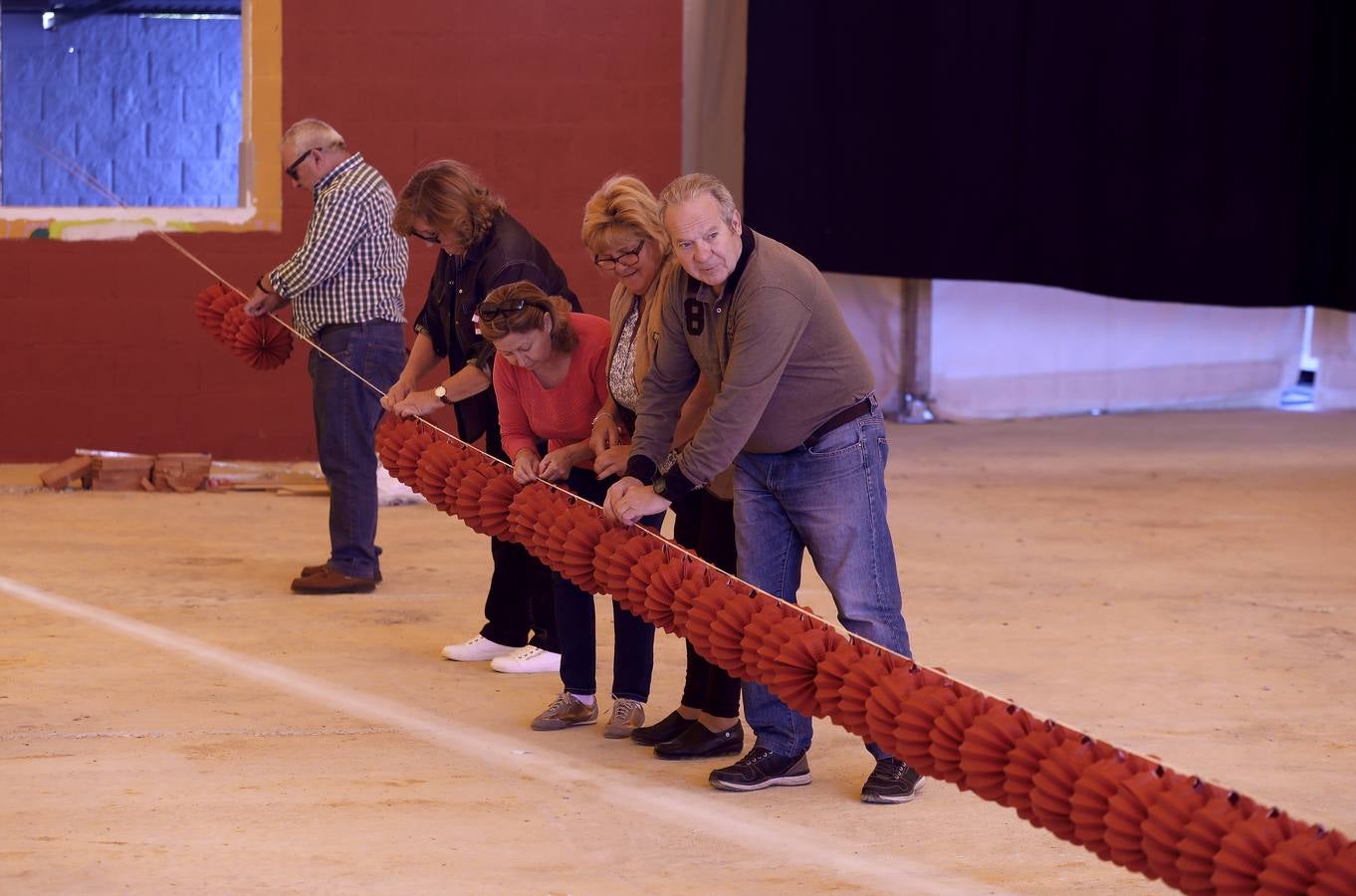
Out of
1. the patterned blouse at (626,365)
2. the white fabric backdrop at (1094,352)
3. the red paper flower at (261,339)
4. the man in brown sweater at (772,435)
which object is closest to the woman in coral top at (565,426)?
the patterned blouse at (626,365)

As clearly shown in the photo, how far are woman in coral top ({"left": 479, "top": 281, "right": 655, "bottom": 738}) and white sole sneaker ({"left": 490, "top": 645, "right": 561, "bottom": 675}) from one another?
17.2 inches

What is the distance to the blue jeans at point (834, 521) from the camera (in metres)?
3.73

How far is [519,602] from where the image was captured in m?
5.02

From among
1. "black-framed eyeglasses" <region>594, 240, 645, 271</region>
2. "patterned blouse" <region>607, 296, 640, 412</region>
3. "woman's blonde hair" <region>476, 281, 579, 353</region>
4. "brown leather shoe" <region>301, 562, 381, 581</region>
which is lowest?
"brown leather shoe" <region>301, 562, 381, 581</region>

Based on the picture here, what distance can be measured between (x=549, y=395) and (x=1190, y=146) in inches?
263

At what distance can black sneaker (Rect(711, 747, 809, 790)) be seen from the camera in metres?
3.93

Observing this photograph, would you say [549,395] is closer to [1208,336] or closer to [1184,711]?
[1184,711]

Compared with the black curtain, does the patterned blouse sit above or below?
below

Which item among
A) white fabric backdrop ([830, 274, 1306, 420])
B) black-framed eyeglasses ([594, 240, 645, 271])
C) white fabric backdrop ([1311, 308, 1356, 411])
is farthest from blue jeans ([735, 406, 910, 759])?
white fabric backdrop ([1311, 308, 1356, 411])

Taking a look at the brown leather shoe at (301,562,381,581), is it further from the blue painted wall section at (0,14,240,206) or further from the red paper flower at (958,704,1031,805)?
the red paper flower at (958,704,1031,805)

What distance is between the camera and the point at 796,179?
973cm

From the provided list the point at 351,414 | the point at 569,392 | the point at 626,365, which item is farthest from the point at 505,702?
the point at 351,414

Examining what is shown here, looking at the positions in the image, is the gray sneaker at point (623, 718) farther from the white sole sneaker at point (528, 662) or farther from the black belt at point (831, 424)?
the black belt at point (831, 424)

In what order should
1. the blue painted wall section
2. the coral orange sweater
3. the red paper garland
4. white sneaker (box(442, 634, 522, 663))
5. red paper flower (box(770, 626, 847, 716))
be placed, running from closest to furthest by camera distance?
the red paper garland → red paper flower (box(770, 626, 847, 716)) → the coral orange sweater → white sneaker (box(442, 634, 522, 663)) → the blue painted wall section
